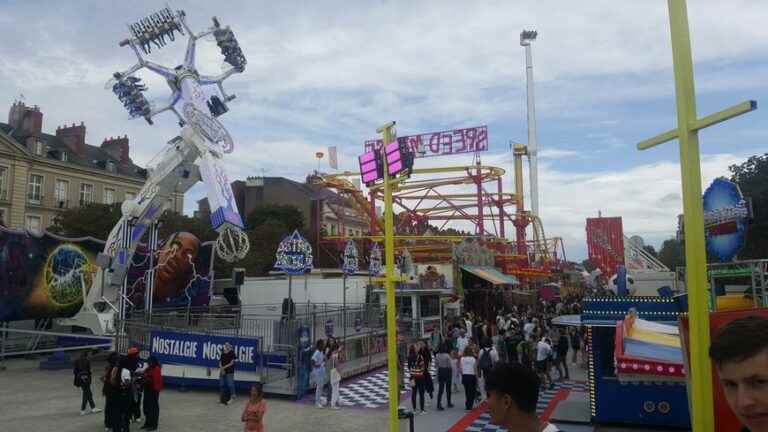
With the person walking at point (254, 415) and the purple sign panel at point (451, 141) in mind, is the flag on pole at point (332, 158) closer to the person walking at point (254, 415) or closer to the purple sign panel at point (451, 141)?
the purple sign panel at point (451, 141)

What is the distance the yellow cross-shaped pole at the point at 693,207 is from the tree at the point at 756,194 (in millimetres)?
24718

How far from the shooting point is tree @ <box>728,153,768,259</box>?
2528 centimetres

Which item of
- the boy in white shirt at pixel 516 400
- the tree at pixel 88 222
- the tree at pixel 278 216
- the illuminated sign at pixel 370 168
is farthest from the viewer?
the tree at pixel 278 216

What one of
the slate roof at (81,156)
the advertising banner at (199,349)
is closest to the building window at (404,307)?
the advertising banner at (199,349)

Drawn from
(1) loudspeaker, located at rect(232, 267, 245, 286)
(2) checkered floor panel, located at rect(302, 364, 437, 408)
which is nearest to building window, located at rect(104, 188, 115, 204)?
(1) loudspeaker, located at rect(232, 267, 245, 286)

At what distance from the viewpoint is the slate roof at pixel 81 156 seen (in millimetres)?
44153

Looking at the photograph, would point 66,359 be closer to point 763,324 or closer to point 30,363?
point 30,363

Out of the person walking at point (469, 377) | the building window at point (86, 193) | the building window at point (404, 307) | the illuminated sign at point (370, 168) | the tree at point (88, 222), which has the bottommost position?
the person walking at point (469, 377)

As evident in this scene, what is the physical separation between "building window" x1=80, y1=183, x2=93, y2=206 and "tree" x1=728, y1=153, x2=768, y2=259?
1919 inches

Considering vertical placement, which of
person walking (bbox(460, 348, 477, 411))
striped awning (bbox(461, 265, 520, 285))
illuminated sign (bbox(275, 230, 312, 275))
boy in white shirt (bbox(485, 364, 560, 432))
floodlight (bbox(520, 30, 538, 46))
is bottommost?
person walking (bbox(460, 348, 477, 411))

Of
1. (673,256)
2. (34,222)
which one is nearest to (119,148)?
(34,222)

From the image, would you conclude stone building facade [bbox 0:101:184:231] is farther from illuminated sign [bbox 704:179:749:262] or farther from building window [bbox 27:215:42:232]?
illuminated sign [bbox 704:179:749:262]

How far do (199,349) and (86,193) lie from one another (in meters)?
40.4

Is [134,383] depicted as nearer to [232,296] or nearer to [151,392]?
[151,392]
